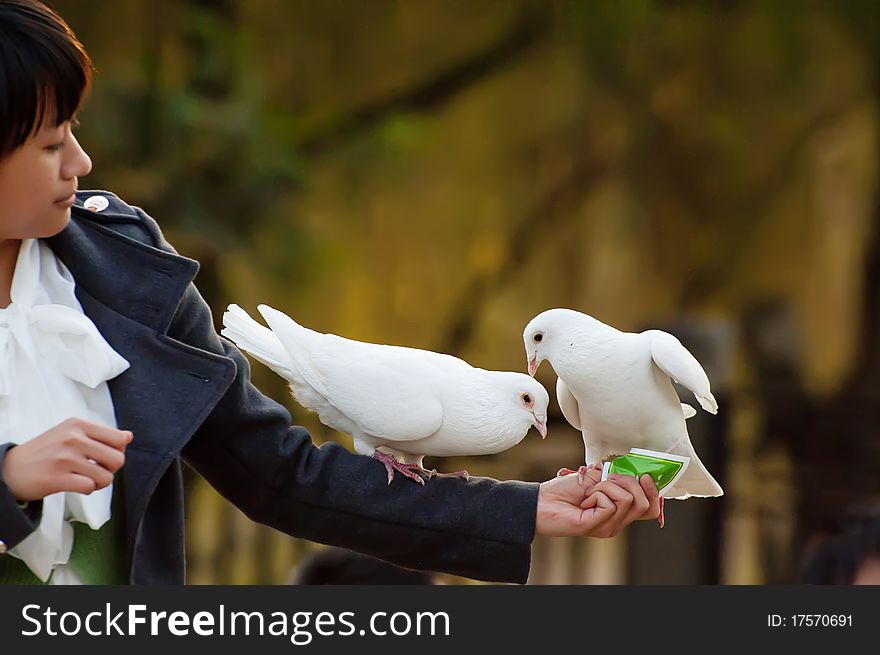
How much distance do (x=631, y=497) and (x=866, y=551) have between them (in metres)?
0.65

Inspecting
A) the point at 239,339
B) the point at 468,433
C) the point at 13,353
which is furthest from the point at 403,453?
the point at 13,353

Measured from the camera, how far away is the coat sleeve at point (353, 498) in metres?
1.53

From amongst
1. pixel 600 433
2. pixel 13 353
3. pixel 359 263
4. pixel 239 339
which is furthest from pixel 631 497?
pixel 359 263

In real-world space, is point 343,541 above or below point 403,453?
below

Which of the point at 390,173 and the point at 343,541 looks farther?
the point at 390,173

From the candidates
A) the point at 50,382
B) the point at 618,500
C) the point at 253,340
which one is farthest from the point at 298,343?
the point at 618,500

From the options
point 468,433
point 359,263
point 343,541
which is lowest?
point 343,541

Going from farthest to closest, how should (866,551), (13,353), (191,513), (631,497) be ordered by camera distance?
(191,513) → (866,551) → (631,497) → (13,353)

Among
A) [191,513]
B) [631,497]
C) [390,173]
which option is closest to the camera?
[631,497]

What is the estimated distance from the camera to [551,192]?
18.4 ft

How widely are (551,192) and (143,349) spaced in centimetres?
438

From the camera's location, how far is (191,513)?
471 cm

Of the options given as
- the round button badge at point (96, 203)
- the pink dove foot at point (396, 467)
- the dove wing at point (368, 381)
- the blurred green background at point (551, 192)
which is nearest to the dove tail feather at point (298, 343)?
the dove wing at point (368, 381)

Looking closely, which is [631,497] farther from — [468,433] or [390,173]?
[390,173]
